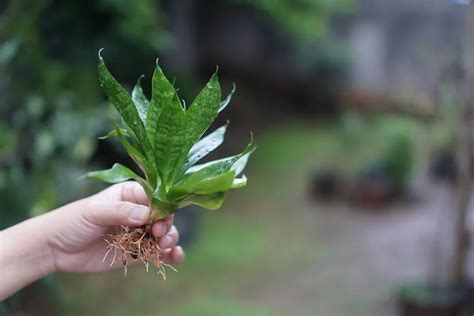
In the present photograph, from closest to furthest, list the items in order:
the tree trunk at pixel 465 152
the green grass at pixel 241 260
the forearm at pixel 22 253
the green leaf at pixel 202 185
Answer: the green leaf at pixel 202 185
the forearm at pixel 22 253
the tree trunk at pixel 465 152
the green grass at pixel 241 260

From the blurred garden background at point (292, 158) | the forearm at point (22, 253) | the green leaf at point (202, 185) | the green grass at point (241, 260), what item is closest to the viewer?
the green leaf at point (202, 185)

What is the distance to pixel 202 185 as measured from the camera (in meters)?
1.37

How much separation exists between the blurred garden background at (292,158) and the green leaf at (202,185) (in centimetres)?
174

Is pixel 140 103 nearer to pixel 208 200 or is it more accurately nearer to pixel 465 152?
pixel 208 200

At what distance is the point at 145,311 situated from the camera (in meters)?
4.46

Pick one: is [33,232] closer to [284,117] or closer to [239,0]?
[239,0]

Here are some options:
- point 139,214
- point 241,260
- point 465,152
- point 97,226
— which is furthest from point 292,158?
point 139,214

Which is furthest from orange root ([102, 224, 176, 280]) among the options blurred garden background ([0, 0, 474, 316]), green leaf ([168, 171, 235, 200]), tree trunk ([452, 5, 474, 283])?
tree trunk ([452, 5, 474, 283])

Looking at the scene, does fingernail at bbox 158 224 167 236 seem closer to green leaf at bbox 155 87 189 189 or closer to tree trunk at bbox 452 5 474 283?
green leaf at bbox 155 87 189 189

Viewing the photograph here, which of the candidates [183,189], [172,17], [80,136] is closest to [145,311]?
[80,136]

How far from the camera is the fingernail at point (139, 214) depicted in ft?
4.86

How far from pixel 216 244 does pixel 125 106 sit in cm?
441

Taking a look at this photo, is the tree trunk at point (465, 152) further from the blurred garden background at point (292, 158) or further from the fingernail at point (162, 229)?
the fingernail at point (162, 229)

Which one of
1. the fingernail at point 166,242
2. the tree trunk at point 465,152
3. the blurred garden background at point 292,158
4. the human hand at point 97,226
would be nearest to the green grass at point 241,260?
the blurred garden background at point 292,158
